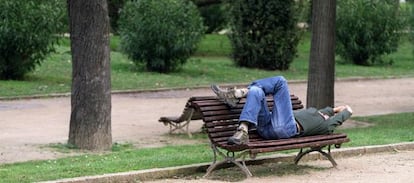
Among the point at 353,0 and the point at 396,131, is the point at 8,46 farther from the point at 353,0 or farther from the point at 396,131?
the point at 353,0

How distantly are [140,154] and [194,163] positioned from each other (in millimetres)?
1331

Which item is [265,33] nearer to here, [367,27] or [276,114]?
[367,27]

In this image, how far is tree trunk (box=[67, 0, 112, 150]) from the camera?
35.9ft

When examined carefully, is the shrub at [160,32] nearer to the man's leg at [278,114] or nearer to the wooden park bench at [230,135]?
the wooden park bench at [230,135]

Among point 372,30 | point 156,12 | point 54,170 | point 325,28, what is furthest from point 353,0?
point 54,170

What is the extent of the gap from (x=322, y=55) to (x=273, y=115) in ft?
16.3

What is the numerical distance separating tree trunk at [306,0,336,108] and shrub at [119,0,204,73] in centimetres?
973

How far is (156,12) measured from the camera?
23.4 meters

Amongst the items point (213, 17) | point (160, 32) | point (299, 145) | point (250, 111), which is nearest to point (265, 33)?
point (160, 32)

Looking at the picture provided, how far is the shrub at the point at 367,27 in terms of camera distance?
95.1 ft

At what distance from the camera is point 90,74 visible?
431 inches

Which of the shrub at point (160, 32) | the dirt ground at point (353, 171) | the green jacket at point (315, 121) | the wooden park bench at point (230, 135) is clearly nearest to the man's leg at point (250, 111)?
the wooden park bench at point (230, 135)

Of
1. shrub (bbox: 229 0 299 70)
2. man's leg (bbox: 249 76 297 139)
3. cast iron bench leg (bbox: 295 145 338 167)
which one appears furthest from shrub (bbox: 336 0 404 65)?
man's leg (bbox: 249 76 297 139)

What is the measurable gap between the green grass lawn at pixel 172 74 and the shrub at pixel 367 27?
0.67 metres
